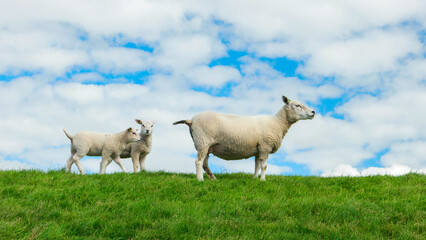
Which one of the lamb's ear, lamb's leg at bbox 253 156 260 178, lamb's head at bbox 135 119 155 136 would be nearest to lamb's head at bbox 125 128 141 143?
lamb's head at bbox 135 119 155 136

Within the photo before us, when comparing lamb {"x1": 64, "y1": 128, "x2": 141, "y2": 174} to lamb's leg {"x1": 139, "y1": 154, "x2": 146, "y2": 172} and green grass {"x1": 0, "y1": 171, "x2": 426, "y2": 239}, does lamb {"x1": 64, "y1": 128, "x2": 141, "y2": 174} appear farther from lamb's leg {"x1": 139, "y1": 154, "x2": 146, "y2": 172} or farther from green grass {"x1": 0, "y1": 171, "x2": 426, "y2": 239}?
green grass {"x1": 0, "y1": 171, "x2": 426, "y2": 239}

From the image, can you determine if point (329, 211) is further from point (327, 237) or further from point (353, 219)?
point (327, 237)

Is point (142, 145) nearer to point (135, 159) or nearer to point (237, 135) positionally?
point (135, 159)

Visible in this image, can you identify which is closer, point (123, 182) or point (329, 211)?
point (329, 211)

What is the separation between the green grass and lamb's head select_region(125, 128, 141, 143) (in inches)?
116

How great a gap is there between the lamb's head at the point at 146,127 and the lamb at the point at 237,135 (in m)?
2.15

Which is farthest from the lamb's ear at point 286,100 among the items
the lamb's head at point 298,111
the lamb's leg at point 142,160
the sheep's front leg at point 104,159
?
the sheep's front leg at point 104,159

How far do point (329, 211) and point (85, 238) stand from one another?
5.00m

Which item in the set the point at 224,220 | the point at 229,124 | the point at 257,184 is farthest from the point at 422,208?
the point at 229,124

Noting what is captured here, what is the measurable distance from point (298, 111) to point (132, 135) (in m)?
5.89

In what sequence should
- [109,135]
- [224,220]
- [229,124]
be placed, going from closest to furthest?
[224,220]
[229,124]
[109,135]

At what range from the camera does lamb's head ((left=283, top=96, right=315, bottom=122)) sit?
1313 centimetres

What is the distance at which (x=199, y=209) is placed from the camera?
28.2 feet

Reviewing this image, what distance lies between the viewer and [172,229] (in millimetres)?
7270
